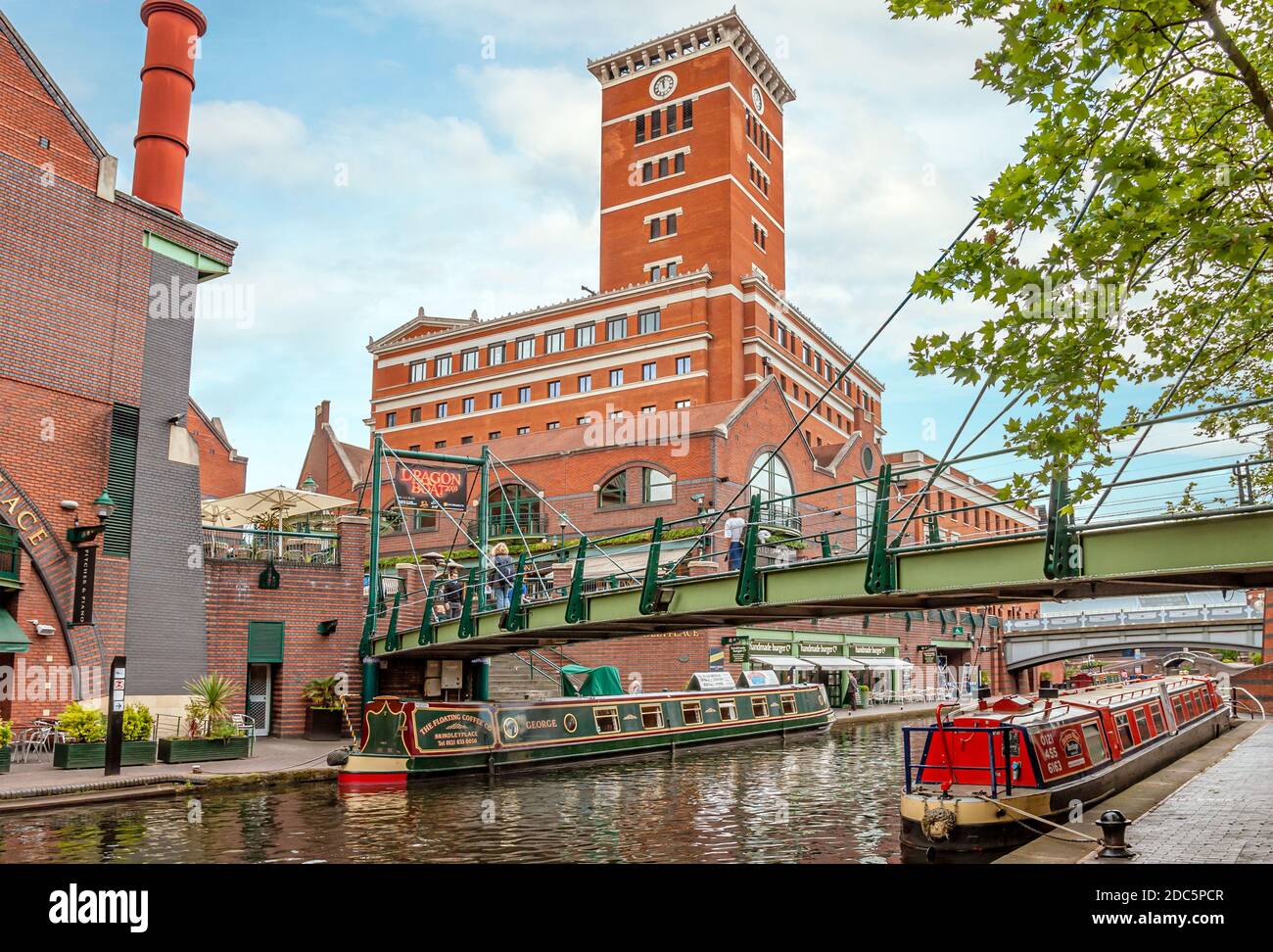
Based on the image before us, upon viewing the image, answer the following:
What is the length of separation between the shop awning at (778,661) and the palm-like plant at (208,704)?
70.5ft

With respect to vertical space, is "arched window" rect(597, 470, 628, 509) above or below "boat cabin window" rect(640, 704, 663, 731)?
above

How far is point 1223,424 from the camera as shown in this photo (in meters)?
15.0

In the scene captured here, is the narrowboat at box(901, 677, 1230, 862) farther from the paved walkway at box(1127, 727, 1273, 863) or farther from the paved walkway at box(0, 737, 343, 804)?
the paved walkway at box(0, 737, 343, 804)

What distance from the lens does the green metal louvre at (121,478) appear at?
21.5 m

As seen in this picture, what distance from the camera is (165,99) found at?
29.6 metres

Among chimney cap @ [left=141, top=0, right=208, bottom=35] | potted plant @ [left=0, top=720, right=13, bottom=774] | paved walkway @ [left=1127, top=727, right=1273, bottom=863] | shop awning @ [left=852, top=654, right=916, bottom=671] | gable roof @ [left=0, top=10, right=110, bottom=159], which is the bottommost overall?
paved walkway @ [left=1127, top=727, right=1273, bottom=863]

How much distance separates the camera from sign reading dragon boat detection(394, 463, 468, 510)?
26672 millimetres

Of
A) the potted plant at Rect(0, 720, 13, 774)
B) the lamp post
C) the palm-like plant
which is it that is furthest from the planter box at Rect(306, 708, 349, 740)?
the potted plant at Rect(0, 720, 13, 774)

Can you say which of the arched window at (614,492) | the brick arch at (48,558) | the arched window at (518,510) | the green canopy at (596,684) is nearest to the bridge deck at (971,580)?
the green canopy at (596,684)

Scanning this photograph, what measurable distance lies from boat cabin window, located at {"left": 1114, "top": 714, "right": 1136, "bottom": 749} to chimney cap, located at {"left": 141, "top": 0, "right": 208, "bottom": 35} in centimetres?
3096
